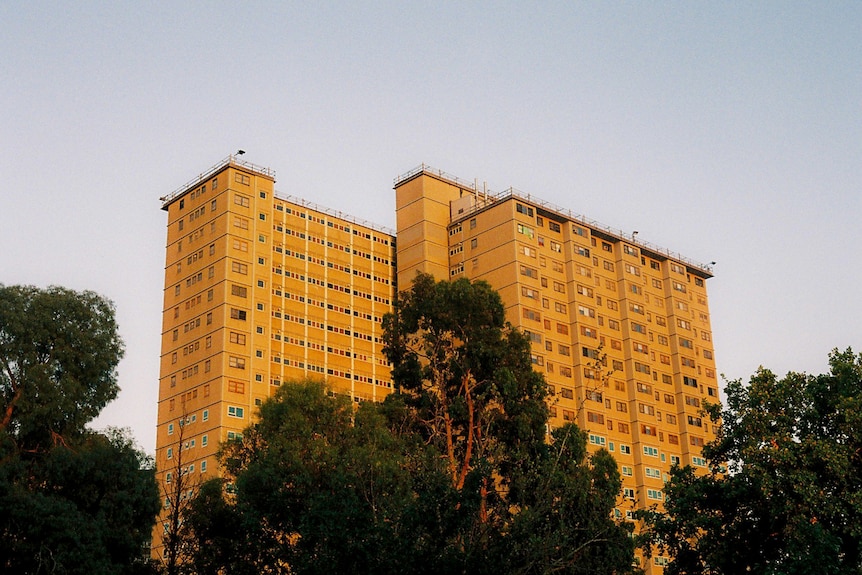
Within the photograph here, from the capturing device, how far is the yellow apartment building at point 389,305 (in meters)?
116

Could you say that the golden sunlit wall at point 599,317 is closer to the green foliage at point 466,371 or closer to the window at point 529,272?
the window at point 529,272

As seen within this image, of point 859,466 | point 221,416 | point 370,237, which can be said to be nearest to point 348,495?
point 859,466

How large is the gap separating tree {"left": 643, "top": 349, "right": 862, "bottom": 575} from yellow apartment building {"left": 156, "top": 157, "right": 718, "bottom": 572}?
58422 millimetres

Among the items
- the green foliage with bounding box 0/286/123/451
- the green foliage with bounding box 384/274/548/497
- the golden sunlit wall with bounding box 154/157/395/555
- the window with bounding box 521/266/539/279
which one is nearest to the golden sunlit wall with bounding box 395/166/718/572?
the window with bounding box 521/266/539/279

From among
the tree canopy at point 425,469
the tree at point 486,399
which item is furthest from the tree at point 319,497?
the tree at point 486,399

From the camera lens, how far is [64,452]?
62000 millimetres

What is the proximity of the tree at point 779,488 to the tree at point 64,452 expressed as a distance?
94.1 ft

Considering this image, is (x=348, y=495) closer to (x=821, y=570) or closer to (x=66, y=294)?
(x=821, y=570)

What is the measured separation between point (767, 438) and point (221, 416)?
6795cm

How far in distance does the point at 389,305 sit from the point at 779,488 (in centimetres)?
8569

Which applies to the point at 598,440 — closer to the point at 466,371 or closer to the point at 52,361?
the point at 466,371

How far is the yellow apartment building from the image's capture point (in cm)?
11594

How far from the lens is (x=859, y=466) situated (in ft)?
170

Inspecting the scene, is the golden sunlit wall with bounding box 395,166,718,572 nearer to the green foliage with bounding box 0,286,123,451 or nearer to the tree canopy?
the tree canopy
